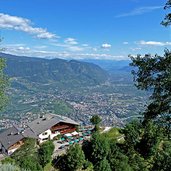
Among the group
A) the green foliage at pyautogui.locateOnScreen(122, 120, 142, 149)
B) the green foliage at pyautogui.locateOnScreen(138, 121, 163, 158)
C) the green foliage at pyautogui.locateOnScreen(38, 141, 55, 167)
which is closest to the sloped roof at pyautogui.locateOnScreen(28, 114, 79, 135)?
the green foliage at pyautogui.locateOnScreen(38, 141, 55, 167)

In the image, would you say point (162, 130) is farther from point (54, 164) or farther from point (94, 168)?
point (54, 164)

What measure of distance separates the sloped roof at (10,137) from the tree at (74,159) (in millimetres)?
28394

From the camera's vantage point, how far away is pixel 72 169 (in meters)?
43.2

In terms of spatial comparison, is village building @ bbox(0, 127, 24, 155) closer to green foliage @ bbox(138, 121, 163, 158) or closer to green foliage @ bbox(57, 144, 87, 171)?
green foliage @ bbox(57, 144, 87, 171)

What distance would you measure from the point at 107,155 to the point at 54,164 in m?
7.90

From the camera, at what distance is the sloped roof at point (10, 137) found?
69875 mm

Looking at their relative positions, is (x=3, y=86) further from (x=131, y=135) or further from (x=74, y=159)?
(x=131, y=135)

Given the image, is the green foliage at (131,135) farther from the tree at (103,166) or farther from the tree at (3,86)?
the tree at (3,86)

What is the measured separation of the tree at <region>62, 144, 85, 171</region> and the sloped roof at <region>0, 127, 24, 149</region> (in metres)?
28.4

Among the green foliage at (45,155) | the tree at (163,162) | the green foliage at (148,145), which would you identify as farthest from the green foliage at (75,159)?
the tree at (163,162)

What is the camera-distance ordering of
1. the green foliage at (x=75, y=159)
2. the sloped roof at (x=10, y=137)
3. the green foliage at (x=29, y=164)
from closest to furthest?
the green foliage at (x=29, y=164), the green foliage at (x=75, y=159), the sloped roof at (x=10, y=137)

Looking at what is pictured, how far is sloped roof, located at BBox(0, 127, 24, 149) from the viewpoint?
6988cm

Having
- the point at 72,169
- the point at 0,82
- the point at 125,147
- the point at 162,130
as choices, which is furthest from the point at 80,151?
the point at 162,130

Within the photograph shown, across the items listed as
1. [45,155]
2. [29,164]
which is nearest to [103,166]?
[45,155]
